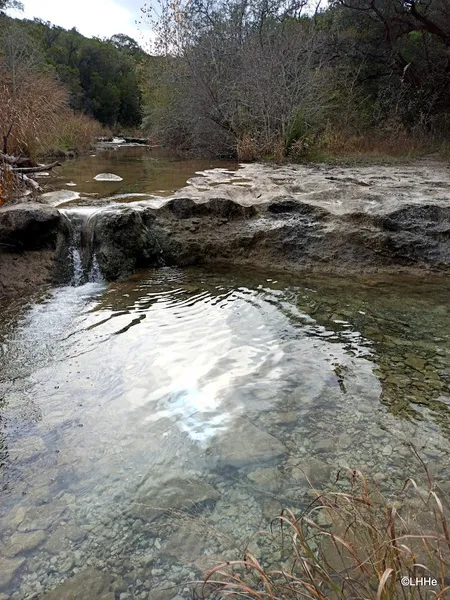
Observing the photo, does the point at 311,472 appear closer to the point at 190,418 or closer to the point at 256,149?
the point at 190,418

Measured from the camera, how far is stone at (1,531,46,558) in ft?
4.86

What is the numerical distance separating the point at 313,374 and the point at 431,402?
2.11 feet

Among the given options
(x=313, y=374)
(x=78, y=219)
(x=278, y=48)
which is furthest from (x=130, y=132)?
(x=313, y=374)

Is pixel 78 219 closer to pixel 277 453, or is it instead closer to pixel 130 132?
pixel 277 453

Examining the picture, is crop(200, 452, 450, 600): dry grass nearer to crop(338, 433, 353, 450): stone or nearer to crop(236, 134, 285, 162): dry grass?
crop(338, 433, 353, 450): stone

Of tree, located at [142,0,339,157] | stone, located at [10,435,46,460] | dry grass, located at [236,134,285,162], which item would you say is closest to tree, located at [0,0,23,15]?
tree, located at [142,0,339,157]

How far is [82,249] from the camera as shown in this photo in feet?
15.3

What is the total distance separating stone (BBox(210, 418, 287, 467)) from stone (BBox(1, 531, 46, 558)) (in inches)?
29.3

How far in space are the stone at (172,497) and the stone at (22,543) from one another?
0.33m

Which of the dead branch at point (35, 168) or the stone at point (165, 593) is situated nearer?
the stone at point (165, 593)

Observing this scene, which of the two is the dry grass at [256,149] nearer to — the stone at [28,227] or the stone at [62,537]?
the stone at [28,227]

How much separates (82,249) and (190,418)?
10.0ft

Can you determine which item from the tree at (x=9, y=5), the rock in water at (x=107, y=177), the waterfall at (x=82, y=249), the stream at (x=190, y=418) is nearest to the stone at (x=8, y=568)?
the stream at (x=190, y=418)

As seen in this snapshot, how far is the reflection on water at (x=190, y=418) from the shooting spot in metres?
1.52
